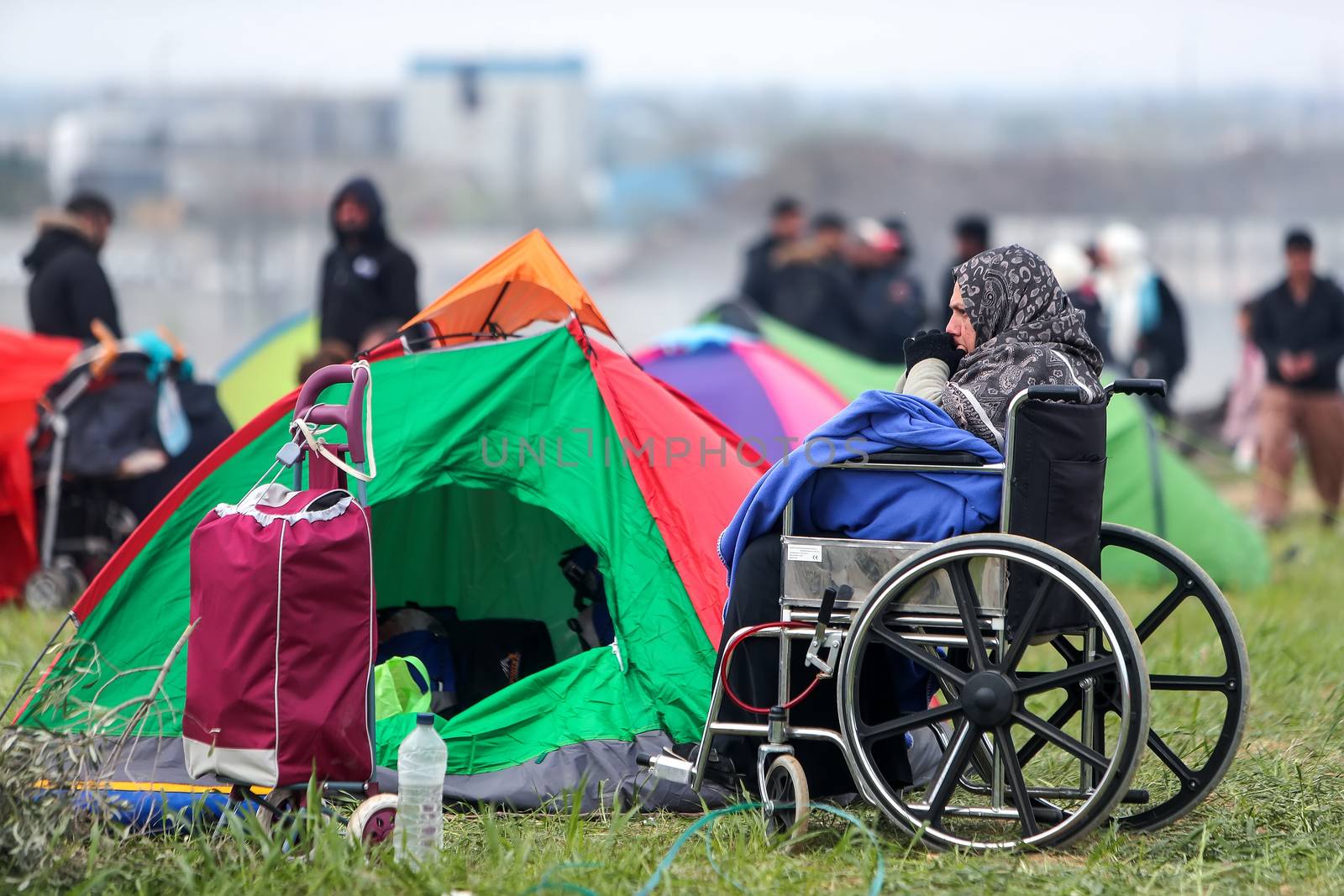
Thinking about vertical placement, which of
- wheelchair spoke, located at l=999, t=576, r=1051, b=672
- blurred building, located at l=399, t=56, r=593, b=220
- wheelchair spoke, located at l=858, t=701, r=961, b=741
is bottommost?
wheelchair spoke, located at l=858, t=701, r=961, b=741

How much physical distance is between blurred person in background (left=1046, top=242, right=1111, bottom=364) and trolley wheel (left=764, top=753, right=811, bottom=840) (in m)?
3.44

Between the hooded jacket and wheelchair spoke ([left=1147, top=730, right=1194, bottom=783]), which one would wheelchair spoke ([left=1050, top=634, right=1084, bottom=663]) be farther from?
the hooded jacket

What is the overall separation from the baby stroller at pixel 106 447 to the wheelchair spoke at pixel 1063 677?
420cm

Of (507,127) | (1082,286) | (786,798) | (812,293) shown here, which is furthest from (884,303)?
(507,127)

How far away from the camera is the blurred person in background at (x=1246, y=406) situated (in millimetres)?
10906

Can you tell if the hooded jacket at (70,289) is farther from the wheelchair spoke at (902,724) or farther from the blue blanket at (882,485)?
the wheelchair spoke at (902,724)

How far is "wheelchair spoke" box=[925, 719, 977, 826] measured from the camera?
9.66 feet

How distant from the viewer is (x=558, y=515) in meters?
3.88

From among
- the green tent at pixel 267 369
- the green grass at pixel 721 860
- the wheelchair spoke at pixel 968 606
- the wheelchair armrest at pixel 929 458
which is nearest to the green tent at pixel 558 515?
the green grass at pixel 721 860

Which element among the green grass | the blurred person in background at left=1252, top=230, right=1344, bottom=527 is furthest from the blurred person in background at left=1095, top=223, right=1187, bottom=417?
the green grass

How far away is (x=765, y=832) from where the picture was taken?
3.08m

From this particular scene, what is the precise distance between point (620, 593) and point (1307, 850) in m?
1.55

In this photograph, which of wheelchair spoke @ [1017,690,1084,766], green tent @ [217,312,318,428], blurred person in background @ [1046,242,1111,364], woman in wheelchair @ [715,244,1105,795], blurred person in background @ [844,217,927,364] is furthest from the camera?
blurred person in background @ [844,217,927,364]

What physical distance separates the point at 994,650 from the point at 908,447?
42cm
